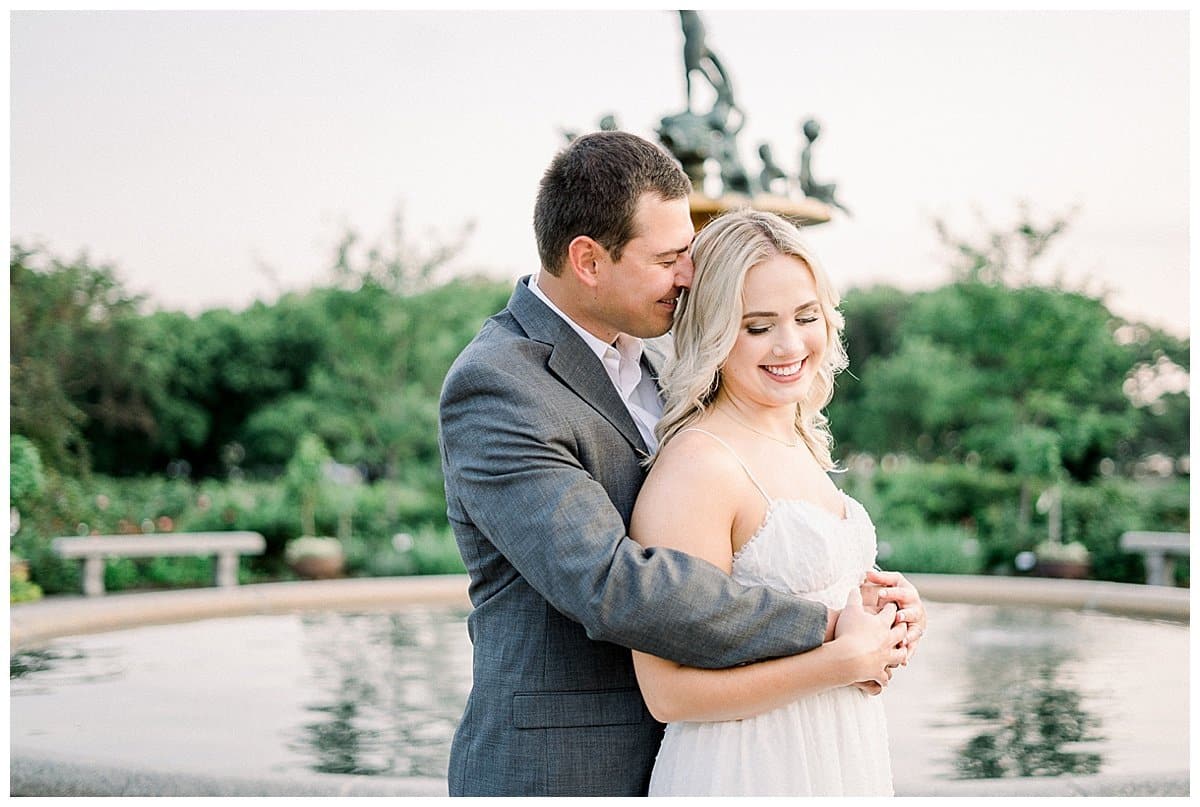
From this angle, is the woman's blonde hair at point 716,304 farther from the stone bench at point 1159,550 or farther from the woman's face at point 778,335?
the stone bench at point 1159,550

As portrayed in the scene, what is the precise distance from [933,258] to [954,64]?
353cm

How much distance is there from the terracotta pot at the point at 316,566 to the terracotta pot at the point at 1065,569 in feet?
24.2

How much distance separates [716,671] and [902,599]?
16.6 inches

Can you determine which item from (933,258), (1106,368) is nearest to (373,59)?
(933,258)

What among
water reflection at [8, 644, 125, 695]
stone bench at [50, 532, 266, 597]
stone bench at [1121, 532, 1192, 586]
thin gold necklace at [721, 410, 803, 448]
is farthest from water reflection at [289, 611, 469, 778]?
stone bench at [1121, 532, 1192, 586]

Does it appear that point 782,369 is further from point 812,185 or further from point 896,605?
point 812,185

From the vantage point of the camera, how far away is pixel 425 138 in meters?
20.9

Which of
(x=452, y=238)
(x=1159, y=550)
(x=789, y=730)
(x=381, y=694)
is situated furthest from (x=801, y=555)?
(x=452, y=238)

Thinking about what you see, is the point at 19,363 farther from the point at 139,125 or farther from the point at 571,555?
the point at 571,555

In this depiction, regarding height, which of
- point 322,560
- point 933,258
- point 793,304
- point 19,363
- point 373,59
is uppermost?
point 373,59

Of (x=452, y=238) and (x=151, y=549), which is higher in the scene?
(x=452, y=238)

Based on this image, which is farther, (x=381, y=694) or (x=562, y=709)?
(x=381, y=694)

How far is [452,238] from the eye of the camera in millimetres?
18266

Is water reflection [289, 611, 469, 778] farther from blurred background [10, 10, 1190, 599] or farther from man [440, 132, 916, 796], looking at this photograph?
blurred background [10, 10, 1190, 599]
